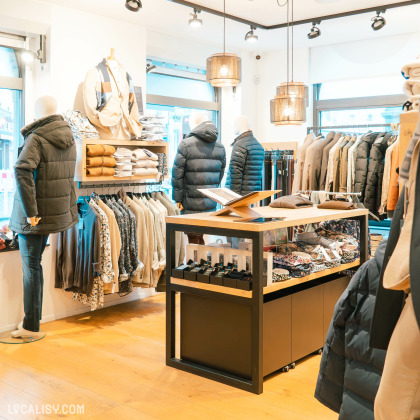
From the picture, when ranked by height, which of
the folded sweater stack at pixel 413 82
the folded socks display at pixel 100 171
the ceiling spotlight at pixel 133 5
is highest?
the ceiling spotlight at pixel 133 5

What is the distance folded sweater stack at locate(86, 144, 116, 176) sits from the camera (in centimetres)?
468

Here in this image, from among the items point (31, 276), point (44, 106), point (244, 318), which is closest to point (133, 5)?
point (44, 106)

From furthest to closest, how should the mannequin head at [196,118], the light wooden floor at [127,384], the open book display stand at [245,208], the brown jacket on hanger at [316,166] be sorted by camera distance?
the brown jacket on hanger at [316,166], the mannequin head at [196,118], the open book display stand at [245,208], the light wooden floor at [127,384]

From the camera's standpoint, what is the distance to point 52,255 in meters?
4.90

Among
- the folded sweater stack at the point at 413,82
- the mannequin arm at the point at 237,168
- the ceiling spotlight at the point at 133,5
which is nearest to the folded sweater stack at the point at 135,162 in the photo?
the mannequin arm at the point at 237,168

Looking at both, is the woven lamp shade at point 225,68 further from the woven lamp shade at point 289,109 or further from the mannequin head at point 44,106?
the mannequin head at point 44,106

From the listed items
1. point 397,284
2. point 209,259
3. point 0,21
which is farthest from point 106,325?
point 397,284

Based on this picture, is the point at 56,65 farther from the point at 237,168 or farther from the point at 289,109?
the point at 237,168

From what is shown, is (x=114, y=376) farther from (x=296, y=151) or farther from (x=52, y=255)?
(x=296, y=151)

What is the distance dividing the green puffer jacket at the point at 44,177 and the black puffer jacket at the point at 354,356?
278 cm

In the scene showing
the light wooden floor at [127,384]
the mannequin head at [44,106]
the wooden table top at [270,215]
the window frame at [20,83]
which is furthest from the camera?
the window frame at [20,83]

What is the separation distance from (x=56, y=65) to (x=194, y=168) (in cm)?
159

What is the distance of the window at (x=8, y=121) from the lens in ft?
16.1

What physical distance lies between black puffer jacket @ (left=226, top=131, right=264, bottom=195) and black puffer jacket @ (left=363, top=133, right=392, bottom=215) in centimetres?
119
